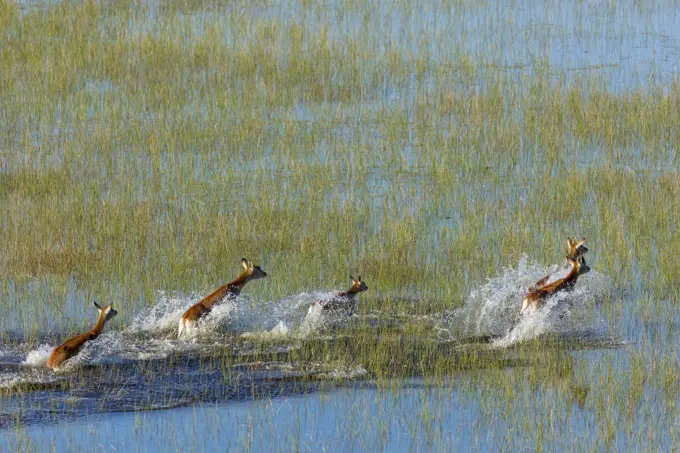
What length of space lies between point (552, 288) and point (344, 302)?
1.83 m

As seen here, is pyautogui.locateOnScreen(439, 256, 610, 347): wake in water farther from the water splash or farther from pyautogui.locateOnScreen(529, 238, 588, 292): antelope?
the water splash

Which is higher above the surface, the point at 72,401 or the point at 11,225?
the point at 11,225

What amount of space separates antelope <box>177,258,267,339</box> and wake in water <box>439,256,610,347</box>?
6.05 ft

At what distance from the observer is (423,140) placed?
16219mm

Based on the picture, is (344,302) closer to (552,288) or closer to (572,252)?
(552,288)

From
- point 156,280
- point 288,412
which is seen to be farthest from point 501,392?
point 156,280

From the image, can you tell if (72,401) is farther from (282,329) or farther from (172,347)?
(282,329)

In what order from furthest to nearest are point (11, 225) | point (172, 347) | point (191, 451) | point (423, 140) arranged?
point (423, 140), point (11, 225), point (172, 347), point (191, 451)

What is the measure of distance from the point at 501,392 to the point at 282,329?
2161 millimetres

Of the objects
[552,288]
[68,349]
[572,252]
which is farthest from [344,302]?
[68,349]

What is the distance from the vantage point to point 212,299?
1077 centimetres

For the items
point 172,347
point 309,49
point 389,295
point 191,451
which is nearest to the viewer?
point 191,451

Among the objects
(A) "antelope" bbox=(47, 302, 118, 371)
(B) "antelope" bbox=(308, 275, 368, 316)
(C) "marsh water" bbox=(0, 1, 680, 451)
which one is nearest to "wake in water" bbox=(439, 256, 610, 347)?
(C) "marsh water" bbox=(0, 1, 680, 451)

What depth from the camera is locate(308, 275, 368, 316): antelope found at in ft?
35.7
